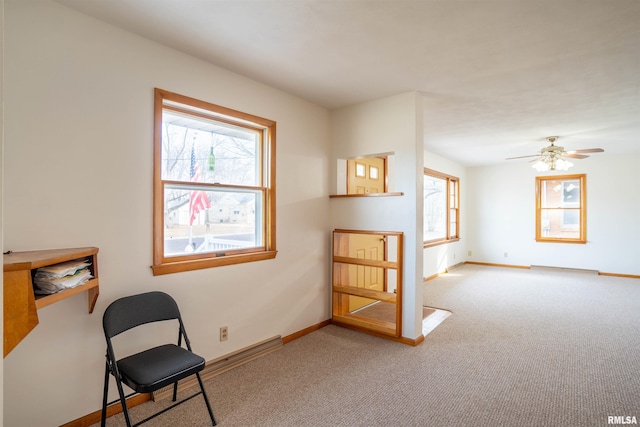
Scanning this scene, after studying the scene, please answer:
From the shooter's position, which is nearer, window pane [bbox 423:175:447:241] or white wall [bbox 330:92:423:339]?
white wall [bbox 330:92:423:339]

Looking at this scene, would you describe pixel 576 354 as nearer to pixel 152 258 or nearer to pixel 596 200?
pixel 152 258

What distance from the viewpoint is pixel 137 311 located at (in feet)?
6.88

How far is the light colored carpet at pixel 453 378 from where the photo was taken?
82.5 inches

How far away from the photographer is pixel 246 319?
2.88 metres

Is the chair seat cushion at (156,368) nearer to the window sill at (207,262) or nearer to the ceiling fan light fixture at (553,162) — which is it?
the window sill at (207,262)

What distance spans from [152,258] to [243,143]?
1291mm

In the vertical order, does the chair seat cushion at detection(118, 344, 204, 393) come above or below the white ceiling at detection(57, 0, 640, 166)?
below

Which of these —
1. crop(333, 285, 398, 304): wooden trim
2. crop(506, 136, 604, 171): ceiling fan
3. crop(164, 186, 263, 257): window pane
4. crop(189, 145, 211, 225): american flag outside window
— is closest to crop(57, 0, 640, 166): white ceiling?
crop(189, 145, 211, 225): american flag outside window

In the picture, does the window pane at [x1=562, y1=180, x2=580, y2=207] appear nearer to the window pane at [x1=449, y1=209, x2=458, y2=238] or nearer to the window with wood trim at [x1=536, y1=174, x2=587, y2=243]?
the window with wood trim at [x1=536, y1=174, x2=587, y2=243]

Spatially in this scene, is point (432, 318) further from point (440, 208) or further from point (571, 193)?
point (571, 193)

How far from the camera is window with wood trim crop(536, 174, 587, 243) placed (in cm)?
677

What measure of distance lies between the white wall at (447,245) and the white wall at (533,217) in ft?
0.60

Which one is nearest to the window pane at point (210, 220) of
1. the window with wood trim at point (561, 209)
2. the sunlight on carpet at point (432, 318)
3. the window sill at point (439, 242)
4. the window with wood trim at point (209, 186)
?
the window with wood trim at point (209, 186)

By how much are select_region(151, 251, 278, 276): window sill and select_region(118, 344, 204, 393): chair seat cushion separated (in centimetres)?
56
